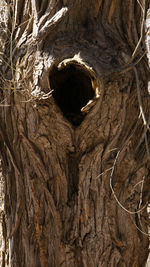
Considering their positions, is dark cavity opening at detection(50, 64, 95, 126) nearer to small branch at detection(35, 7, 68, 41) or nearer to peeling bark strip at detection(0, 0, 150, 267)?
peeling bark strip at detection(0, 0, 150, 267)

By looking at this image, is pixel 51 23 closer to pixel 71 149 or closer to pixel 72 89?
pixel 72 89

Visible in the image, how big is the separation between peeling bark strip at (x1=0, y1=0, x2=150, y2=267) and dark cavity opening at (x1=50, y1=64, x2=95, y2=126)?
0.04 feet

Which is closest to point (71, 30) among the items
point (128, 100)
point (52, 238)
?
point (128, 100)

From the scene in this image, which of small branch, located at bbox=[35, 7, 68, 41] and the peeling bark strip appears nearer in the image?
the peeling bark strip

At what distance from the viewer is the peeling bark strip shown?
265 centimetres

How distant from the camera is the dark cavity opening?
2.75 meters

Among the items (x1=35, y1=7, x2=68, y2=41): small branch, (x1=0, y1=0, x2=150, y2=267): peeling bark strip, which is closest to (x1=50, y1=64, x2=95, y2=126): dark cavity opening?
(x1=0, y1=0, x2=150, y2=267): peeling bark strip

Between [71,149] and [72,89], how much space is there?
50 cm

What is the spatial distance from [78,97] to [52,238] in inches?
39.7

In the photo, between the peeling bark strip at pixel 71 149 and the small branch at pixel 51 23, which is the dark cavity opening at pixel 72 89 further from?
the small branch at pixel 51 23

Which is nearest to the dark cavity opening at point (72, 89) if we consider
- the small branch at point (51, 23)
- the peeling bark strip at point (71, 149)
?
the peeling bark strip at point (71, 149)

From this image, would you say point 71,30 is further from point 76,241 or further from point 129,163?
point 76,241

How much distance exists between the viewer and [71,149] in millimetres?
2758

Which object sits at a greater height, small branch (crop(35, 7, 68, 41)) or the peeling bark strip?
small branch (crop(35, 7, 68, 41))
